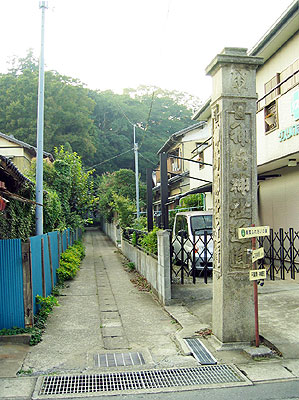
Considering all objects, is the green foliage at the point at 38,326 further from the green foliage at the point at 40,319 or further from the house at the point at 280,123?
the house at the point at 280,123

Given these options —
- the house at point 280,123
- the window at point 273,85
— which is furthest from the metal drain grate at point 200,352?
the window at point 273,85

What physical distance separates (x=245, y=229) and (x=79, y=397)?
316 cm

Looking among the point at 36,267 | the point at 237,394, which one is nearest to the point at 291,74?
the point at 36,267

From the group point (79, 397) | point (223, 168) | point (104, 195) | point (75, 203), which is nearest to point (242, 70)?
point (223, 168)

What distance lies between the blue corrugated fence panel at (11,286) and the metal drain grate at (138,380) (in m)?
1.90

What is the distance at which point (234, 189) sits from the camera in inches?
246

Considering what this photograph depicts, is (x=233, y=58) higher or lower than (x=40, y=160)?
higher

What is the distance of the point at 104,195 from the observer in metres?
37.4

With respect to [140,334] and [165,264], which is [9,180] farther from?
[140,334]

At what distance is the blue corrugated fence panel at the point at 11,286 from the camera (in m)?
6.80

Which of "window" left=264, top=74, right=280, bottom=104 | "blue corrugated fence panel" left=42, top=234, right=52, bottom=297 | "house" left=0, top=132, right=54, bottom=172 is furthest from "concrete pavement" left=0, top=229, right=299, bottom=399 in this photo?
"house" left=0, top=132, right=54, bottom=172

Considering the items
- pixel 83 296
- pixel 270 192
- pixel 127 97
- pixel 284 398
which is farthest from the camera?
pixel 127 97

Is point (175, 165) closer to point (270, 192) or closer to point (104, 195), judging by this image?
point (104, 195)

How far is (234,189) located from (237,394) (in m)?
2.87
